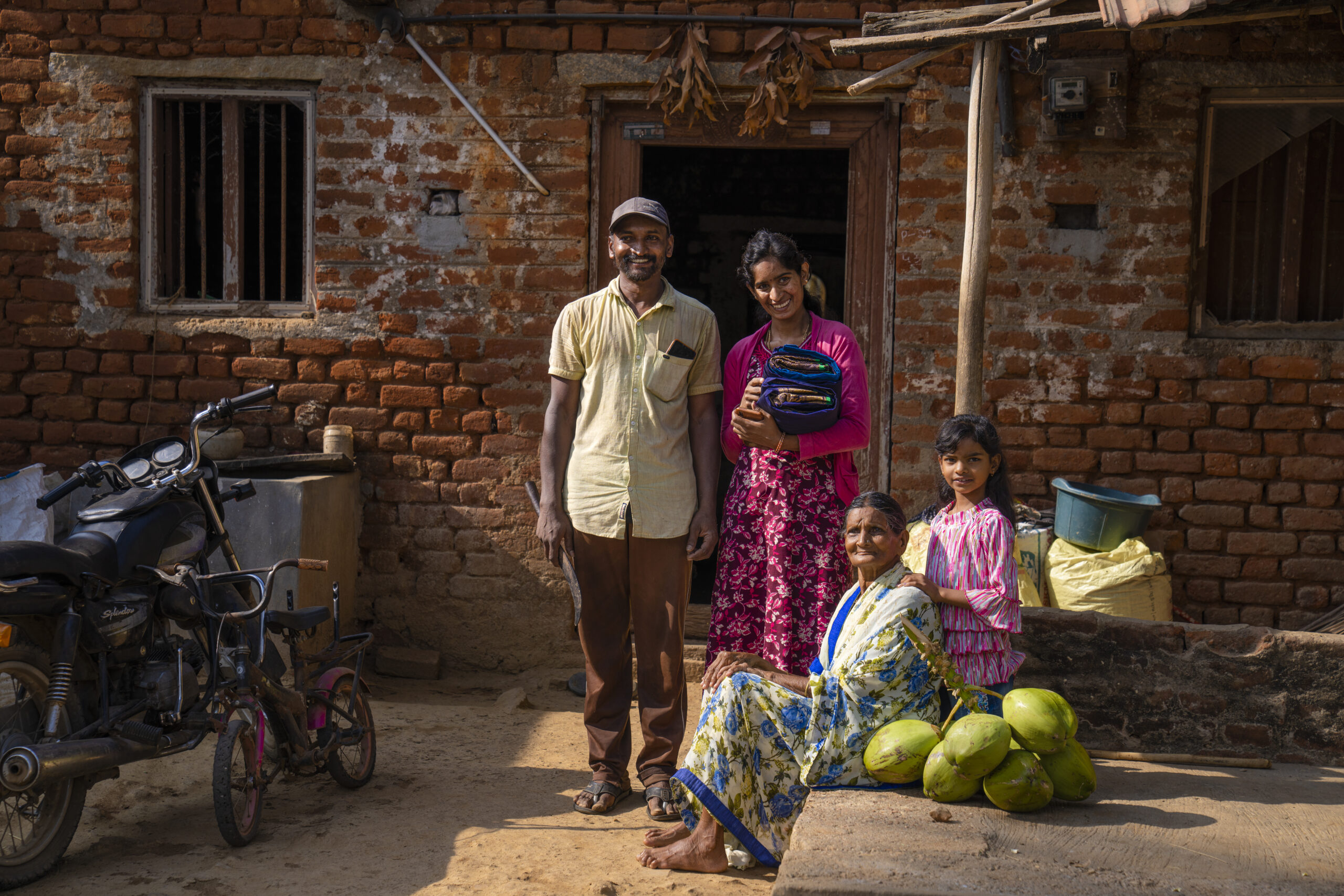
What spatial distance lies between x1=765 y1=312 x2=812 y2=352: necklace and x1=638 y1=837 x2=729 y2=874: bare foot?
143 cm

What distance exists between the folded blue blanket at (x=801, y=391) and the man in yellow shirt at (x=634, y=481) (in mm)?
376

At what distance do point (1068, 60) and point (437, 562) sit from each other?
144 inches

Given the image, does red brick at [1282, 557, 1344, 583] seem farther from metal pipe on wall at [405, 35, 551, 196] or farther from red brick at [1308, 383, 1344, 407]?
metal pipe on wall at [405, 35, 551, 196]

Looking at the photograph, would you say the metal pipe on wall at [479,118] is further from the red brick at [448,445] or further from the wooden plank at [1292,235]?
the wooden plank at [1292,235]

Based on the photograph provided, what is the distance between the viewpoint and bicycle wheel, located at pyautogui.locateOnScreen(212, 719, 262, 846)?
3.10 metres

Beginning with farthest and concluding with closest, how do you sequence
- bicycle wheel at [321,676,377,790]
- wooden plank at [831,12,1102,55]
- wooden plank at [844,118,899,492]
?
wooden plank at [844,118,899,492]
wooden plank at [831,12,1102,55]
bicycle wheel at [321,676,377,790]

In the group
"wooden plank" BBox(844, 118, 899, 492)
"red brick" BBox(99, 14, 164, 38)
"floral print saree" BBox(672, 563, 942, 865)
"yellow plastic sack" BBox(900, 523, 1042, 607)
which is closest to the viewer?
"floral print saree" BBox(672, 563, 942, 865)

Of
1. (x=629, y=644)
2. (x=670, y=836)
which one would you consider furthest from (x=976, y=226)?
(x=670, y=836)

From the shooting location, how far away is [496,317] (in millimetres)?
5180

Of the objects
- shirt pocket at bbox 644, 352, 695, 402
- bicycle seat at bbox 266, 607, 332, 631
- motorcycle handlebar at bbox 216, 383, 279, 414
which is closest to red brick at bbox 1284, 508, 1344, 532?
shirt pocket at bbox 644, 352, 695, 402

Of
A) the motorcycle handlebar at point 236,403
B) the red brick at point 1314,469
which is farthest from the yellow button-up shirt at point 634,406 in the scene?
the red brick at point 1314,469

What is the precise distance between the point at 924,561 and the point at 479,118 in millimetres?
2843

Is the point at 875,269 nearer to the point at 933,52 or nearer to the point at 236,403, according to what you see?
the point at 933,52

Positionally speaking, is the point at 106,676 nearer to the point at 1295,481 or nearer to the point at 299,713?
the point at 299,713
